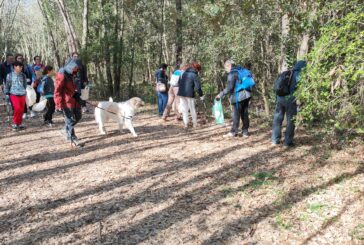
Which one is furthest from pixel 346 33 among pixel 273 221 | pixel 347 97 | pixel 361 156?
pixel 361 156

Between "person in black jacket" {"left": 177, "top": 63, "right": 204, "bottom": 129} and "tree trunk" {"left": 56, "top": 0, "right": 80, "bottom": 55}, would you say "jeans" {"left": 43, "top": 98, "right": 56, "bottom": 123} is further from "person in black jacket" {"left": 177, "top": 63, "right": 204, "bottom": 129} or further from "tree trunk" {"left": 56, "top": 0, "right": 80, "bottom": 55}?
"tree trunk" {"left": 56, "top": 0, "right": 80, "bottom": 55}

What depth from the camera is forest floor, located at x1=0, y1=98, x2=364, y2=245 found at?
4.26 m

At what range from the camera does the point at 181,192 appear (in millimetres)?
5430

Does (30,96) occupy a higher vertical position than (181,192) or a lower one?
higher

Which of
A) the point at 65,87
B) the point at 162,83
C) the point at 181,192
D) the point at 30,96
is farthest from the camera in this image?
the point at 162,83

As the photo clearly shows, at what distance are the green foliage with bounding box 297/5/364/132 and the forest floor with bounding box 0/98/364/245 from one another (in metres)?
1.25

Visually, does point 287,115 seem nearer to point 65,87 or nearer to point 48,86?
point 65,87

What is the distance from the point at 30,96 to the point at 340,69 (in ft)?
30.9

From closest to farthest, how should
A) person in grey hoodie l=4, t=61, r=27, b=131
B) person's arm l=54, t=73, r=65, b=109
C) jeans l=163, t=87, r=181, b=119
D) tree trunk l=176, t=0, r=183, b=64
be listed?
person's arm l=54, t=73, r=65, b=109, person in grey hoodie l=4, t=61, r=27, b=131, jeans l=163, t=87, r=181, b=119, tree trunk l=176, t=0, r=183, b=64

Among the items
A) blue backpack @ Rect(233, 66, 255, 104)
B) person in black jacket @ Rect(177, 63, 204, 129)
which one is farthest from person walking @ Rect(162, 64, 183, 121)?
blue backpack @ Rect(233, 66, 255, 104)

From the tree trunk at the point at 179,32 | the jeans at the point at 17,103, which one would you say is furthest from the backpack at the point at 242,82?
the tree trunk at the point at 179,32

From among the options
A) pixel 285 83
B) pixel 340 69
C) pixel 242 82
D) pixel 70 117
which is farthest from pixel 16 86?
pixel 340 69

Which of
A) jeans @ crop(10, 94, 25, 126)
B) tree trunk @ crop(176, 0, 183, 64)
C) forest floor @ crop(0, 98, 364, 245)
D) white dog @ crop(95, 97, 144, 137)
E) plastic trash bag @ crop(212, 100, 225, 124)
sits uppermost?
tree trunk @ crop(176, 0, 183, 64)

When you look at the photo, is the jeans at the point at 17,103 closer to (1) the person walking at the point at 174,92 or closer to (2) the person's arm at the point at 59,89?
(2) the person's arm at the point at 59,89
